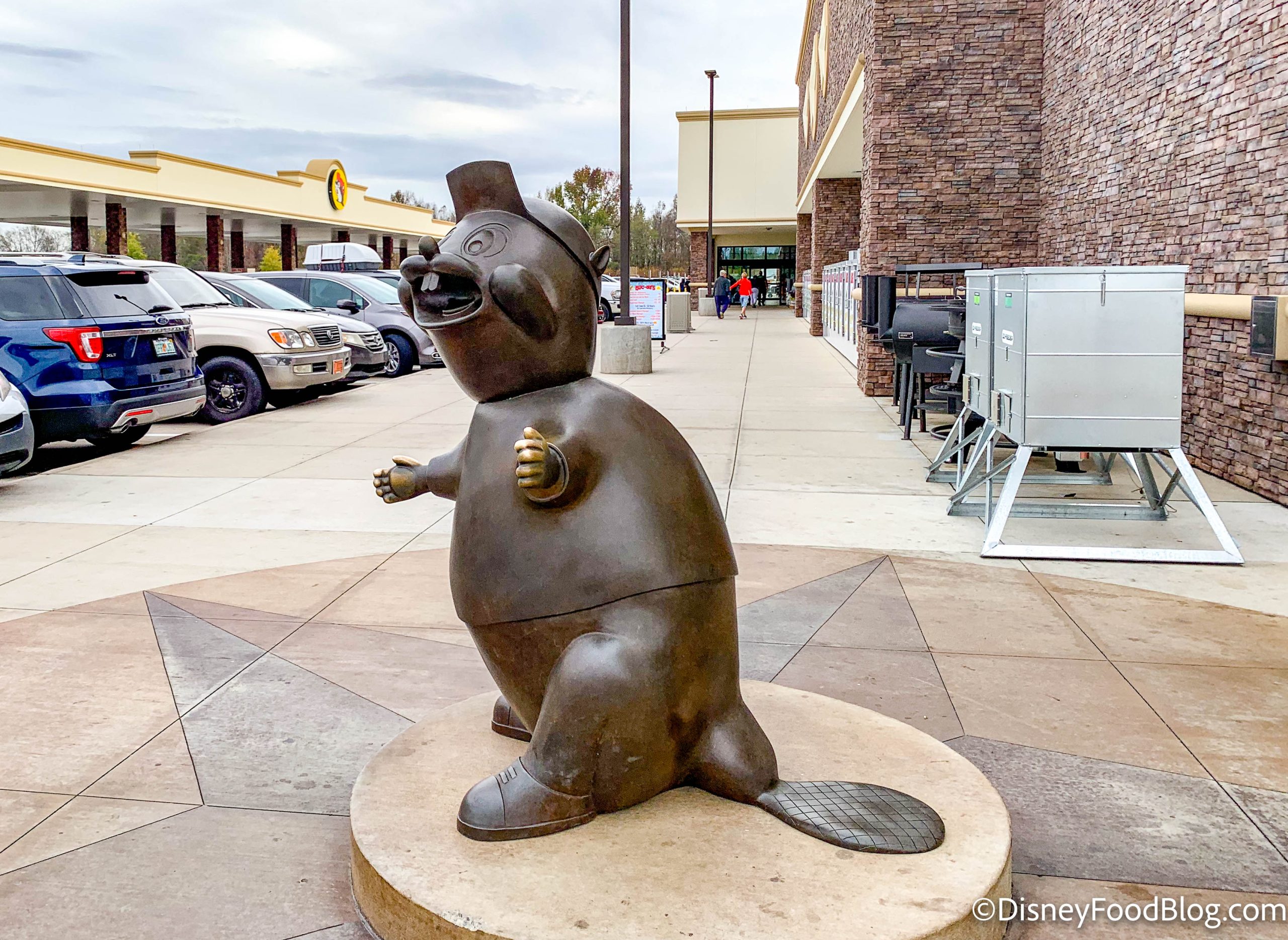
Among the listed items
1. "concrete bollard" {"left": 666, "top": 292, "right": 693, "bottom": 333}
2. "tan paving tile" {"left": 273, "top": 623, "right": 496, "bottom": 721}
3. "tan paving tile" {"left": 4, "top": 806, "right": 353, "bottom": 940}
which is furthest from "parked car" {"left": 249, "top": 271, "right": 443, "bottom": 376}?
"tan paving tile" {"left": 4, "top": 806, "right": 353, "bottom": 940}

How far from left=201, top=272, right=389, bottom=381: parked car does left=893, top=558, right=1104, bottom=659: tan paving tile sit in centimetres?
1081

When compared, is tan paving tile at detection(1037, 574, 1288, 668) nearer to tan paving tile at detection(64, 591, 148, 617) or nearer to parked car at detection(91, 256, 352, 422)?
tan paving tile at detection(64, 591, 148, 617)

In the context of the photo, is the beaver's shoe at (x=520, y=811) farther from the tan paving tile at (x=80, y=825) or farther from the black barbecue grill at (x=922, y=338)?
the black barbecue grill at (x=922, y=338)

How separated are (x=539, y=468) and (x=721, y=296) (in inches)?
1613

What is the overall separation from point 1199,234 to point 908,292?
4.73 m

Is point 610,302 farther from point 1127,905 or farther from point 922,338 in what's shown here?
point 1127,905

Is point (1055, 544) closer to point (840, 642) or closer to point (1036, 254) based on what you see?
point (840, 642)

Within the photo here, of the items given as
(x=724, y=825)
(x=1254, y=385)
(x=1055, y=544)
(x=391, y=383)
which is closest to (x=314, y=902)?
(x=724, y=825)

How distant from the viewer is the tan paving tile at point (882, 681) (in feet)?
14.1

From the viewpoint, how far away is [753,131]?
159 feet

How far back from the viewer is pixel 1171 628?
5.43 meters

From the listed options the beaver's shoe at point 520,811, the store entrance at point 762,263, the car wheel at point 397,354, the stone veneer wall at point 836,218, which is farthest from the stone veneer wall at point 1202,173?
the store entrance at point 762,263

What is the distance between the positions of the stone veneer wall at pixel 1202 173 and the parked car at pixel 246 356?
9.12m

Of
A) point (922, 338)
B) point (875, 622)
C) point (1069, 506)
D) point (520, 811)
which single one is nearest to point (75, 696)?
point (520, 811)
